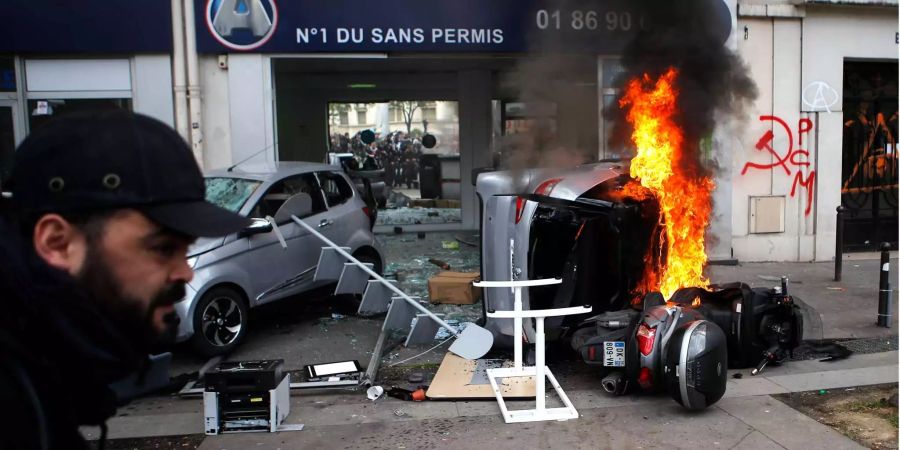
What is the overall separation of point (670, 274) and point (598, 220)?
4.20 ft

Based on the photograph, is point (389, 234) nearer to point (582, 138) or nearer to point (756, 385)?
point (582, 138)

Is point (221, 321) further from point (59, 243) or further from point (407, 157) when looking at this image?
point (407, 157)

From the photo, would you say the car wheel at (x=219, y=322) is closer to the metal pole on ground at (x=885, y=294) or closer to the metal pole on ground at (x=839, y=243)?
the metal pole on ground at (x=885, y=294)

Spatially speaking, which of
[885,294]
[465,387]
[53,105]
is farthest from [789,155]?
[53,105]

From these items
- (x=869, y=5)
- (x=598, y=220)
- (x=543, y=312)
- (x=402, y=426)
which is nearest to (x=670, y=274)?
(x=598, y=220)

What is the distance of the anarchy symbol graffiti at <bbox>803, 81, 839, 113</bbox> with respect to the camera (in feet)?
36.8

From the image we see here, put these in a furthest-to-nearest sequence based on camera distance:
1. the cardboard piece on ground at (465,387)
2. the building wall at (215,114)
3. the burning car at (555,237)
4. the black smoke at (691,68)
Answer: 1. the building wall at (215,114)
2. the black smoke at (691,68)
3. the burning car at (555,237)
4. the cardboard piece on ground at (465,387)

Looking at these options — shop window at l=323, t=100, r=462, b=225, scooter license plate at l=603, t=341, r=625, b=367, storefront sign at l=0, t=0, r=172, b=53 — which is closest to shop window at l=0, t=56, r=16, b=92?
storefront sign at l=0, t=0, r=172, b=53

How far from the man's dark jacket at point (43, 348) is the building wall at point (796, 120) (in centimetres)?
1111

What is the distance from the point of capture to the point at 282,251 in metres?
7.35

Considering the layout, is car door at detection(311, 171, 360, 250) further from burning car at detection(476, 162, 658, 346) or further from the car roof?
burning car at detection(476, 162, 658, 346)

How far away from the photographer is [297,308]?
8703 mm

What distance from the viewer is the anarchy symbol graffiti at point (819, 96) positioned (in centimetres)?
1120

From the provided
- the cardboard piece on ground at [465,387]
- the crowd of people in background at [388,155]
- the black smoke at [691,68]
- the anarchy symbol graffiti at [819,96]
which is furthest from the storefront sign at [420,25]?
the cardboard piece on ground at [465,387]
